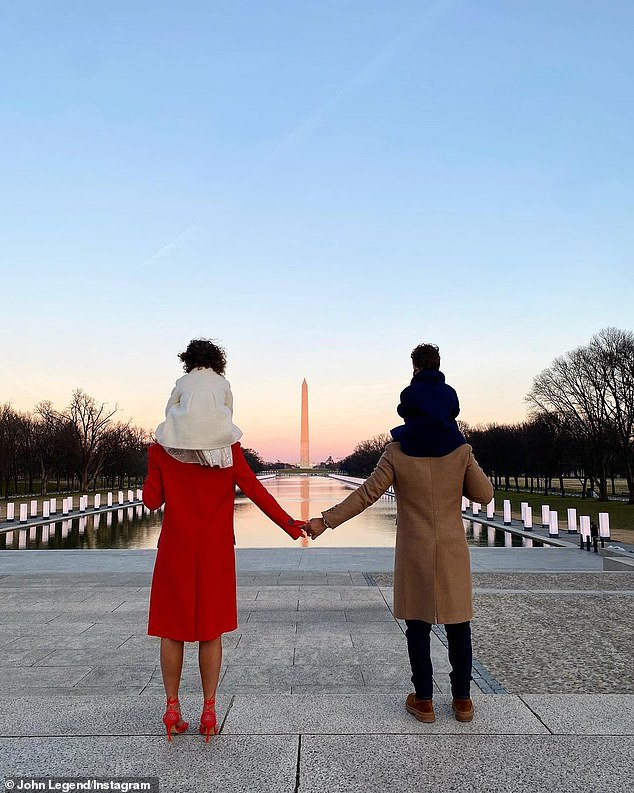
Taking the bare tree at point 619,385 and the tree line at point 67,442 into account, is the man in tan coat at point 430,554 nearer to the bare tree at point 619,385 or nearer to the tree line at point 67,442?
the bare tree at point 619,385

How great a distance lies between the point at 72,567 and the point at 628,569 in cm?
1069

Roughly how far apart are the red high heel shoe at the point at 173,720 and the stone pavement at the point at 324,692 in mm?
53

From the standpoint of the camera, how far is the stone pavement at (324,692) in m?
3.39

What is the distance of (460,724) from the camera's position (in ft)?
13.3

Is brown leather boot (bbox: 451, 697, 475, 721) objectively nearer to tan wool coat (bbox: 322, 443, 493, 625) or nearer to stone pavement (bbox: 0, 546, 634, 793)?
stone pavement (bbox: 0, 546, 634, 793)

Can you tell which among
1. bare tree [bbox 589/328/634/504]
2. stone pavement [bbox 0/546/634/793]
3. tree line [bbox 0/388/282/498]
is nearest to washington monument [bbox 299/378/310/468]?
tree line [bbox 0/388/282/498]

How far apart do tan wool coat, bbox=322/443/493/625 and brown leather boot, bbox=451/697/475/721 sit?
1.64ft

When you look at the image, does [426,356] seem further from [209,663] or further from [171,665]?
[171,665]

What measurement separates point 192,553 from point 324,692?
2148 millimetres

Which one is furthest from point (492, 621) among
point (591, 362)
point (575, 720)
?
point (591, 362)

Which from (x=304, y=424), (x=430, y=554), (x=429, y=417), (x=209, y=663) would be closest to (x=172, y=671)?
(x=209, y=663)

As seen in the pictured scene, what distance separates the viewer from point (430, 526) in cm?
421

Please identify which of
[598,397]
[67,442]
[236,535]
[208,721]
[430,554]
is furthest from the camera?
[67,442]

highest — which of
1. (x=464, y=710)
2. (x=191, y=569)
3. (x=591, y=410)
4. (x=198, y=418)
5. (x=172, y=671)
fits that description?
(x=591, y=410)
